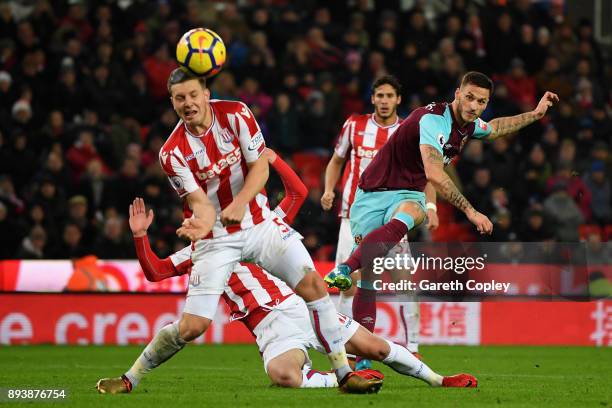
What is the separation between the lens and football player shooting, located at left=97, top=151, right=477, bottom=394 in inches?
308

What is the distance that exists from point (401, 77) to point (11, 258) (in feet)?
20.4

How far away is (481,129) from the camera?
365 inches

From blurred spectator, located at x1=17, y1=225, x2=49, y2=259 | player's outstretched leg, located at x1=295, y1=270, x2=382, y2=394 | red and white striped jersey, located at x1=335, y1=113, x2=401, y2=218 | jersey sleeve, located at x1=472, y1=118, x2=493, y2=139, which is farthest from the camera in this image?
blurred spectator, located at x1=17, y1=225, x2=49, y2=259

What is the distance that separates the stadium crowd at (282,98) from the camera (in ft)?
50.1

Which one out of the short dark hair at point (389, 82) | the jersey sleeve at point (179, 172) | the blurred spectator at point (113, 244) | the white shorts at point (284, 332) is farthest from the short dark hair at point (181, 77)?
the blurred spectator at point (113, 244)

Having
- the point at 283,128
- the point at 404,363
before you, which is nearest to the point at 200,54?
the point at 404,363

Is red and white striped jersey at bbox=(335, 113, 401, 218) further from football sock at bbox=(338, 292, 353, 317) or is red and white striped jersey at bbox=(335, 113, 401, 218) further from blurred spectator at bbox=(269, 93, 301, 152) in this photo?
blurred spectator at bbox=(269, 93, 301, 152)

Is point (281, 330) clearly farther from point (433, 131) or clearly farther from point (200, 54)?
point (200, 54)

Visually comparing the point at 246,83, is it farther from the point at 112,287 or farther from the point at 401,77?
the point at 112,287

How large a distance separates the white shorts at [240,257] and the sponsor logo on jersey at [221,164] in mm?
424

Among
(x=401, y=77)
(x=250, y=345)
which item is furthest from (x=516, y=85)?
(x=250, y=345)

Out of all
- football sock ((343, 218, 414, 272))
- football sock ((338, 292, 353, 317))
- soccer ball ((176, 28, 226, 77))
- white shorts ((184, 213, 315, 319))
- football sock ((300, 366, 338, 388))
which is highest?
soccer ball ((176, 28, 226, 77))

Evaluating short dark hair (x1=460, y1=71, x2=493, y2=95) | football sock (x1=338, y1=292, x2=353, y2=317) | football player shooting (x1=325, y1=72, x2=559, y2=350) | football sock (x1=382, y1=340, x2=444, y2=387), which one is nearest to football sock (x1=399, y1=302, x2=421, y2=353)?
football sock (x1=338, y1=292, x2=353, y2=317)

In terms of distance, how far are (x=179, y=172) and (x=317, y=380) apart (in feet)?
5.87
